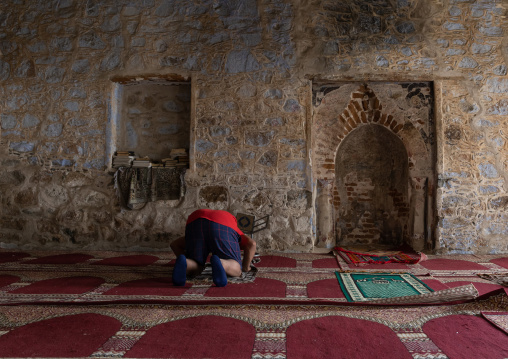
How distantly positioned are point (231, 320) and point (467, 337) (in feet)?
4.09

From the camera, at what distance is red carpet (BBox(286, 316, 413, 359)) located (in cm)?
169

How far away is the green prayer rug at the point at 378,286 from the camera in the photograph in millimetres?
2656

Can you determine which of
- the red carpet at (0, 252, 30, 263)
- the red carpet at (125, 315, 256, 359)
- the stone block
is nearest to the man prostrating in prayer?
the red carpet at (125, 315, 256, 359)

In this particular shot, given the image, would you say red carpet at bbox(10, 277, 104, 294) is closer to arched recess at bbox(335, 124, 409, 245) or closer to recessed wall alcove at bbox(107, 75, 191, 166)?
recessed wall alcove at bbox(107, 75, 191, 166)

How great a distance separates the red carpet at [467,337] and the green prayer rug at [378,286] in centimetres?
55

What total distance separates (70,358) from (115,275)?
5.85 feet

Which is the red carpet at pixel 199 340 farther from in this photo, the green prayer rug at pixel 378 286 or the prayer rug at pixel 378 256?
the prayer rug at pixel 378 256

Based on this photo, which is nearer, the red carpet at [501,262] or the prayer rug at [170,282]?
the prayer rug at [170,282]

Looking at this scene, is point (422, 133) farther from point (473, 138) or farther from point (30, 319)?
point (30, 319)

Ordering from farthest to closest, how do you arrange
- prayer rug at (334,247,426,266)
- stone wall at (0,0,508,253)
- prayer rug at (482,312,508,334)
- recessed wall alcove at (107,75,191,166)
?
1. recessed wall alcove at (107,75,191,166)
2. stone wall at (0,0,508,253)
3. prayer rug at (334,247,426,266)
4. prayer rug at (482,312,508,334)

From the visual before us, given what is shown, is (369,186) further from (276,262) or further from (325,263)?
(276,262)

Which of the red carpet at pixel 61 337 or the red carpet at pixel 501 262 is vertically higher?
the red carpet at pixel 501 262

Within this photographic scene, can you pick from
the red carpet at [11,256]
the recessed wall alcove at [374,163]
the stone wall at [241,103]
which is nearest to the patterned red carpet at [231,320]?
the red carpet at [11,256]

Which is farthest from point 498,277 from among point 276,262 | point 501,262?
point 276,262
